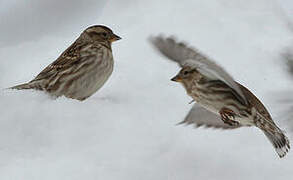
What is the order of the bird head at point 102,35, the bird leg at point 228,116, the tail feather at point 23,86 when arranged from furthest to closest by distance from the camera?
the bird head at point 102,35, the tail feather at point 23,86, the bird leg at point 228,116

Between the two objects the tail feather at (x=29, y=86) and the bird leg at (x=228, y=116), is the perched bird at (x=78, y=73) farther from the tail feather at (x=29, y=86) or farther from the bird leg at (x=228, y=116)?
the bird leg at (x=228, y=116)

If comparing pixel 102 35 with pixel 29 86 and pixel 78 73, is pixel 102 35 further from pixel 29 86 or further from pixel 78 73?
pixel 29 86

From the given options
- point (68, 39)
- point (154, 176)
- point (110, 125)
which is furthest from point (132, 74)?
point (154, 176)

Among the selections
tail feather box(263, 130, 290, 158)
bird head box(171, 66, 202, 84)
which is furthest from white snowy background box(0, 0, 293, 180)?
bird head box(171, 66, 202, 84)

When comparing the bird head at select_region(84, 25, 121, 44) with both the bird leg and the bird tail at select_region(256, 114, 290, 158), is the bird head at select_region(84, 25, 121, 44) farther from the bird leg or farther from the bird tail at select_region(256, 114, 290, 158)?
the bird tail at select_region(256, 114, 290, 158)

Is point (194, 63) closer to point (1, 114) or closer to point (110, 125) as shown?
point (110, 125)

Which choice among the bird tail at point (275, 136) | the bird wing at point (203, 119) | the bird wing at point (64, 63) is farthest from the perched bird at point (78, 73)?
the bird tail at point (275, 136)
